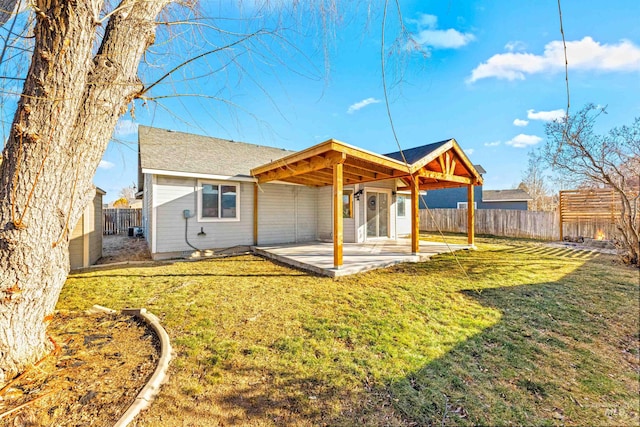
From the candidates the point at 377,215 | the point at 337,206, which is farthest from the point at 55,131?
the point at 377,215

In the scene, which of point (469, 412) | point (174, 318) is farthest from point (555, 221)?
point (174, 318)

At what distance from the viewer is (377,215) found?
34.3ft

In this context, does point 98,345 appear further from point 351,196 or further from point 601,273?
point 601,273

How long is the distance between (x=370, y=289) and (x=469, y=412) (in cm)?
264

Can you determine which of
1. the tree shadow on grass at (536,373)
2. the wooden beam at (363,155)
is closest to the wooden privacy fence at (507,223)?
the wooden beam at (363,155)

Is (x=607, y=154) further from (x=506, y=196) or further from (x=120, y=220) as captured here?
(x=120, y=220)

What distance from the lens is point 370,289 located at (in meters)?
4.70

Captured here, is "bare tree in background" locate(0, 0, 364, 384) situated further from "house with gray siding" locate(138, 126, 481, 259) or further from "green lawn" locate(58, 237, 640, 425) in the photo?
"house with gray siding" locate(138, 126, 481, 259)

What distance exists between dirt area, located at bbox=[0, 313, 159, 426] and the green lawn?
27cm

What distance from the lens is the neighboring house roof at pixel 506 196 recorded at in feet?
72.4

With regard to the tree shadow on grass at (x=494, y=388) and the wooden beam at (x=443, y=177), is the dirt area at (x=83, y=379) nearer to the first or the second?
the tree shadow on grass at (x=494, y=388)

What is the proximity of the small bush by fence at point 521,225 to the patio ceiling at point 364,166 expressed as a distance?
2849 millimetres

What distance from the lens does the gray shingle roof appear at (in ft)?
24.8

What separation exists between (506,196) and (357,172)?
21.7m
